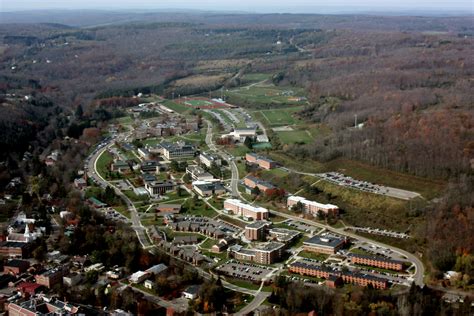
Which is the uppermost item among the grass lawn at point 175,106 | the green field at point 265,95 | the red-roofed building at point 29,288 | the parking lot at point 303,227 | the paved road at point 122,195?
the green field at point 265,95

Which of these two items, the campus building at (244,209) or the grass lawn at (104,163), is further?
the grass lawn at (104,163)

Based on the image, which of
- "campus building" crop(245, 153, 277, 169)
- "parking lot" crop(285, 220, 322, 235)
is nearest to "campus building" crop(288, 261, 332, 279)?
"parking lot" crop(285, 220, 322, 235)

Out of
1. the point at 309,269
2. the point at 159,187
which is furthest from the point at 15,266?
the point at 159,187

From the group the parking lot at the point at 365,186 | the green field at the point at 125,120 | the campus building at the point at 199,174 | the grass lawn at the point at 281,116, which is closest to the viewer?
the parking lot at the point at 365,186

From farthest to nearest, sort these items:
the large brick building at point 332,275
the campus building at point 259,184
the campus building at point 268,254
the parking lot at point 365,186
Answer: the campus building at point 259,184, the parking lot at point 365,186, the campus building at point 268,254, the large brick building at point 332,275

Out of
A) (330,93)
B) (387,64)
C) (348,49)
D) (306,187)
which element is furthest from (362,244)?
(348,49)

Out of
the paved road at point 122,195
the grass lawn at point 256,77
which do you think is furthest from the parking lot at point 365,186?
the grass lawn at point 256,77

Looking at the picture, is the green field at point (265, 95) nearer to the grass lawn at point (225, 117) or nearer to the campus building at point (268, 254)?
the grass lawn at point (225, 117)

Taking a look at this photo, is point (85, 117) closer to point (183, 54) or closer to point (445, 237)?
point (445, 237)
